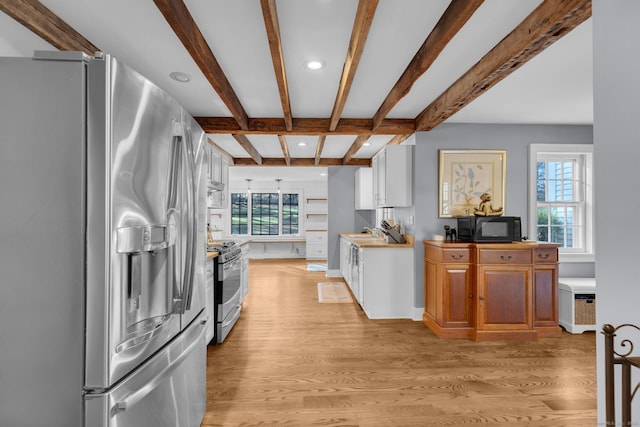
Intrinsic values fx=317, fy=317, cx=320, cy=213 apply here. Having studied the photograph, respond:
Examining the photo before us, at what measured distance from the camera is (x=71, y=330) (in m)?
1.11

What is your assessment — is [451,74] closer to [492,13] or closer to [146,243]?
[492,13]

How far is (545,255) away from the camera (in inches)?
133

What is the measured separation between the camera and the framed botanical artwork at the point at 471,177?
3836 millimetres

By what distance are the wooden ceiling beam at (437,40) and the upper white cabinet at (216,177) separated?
2008 mm

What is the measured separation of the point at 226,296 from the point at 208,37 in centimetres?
240

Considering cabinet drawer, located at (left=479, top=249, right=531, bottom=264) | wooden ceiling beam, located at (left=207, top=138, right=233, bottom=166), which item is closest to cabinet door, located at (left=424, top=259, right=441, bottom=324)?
cabinet drawer, located at (left=479, top=249, right=531, bottom=264)

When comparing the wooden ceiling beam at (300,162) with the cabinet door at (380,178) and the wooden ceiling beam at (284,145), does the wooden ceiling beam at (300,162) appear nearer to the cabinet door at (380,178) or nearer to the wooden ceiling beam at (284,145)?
the wooden ceiling beam at (284,145)

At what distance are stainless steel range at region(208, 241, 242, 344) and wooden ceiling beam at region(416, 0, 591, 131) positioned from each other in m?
2.71

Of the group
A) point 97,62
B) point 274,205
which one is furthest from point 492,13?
point 274,205

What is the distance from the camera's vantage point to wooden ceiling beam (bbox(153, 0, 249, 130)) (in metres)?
1.65

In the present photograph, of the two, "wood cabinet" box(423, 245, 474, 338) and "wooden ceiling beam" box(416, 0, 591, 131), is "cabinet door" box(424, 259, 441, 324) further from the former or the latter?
"wooden ceiling beam" box(416, 0, 591, 131)

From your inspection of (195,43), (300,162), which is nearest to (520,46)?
(195,43)

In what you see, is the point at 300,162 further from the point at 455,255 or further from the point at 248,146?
the point at 455,255

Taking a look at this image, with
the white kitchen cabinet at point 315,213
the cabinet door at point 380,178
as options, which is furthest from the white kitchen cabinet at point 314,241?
the cabinet door at point 380,178
